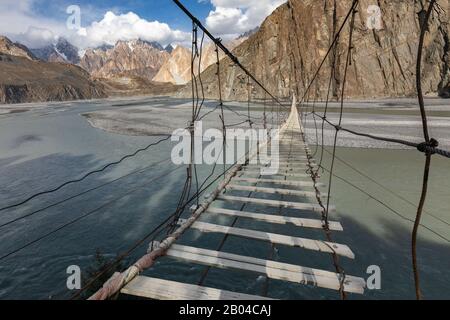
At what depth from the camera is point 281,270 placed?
10.2 ft

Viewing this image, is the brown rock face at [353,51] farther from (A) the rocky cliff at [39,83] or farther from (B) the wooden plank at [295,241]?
(A) the rocky cliff at [39,83]

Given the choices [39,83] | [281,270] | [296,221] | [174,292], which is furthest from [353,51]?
[39,83]

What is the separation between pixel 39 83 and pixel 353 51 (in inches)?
4687

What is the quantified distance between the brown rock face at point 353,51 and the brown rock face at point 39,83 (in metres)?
87.7

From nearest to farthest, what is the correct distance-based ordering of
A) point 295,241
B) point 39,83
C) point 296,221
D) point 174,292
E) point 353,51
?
point 174,292 < point 295,241 < point 296,221 < point 353,51 < point 39,83

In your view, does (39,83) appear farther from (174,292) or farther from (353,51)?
(174,292)

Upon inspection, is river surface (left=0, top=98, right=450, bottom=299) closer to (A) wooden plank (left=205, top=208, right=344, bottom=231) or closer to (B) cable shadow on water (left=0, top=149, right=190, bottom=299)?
(B) cable shadow on water (left=0, top=149, right=190, bottom=299)

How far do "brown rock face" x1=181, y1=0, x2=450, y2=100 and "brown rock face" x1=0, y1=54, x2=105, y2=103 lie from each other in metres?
87.7

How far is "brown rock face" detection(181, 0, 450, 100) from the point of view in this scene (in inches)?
2052

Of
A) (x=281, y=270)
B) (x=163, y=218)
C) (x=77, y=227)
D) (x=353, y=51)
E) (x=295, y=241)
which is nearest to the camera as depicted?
(x=281, y=270)

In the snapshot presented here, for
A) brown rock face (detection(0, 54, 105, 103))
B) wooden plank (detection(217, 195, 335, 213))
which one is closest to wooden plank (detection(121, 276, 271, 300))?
wooden plank (detection(217, 195, 335, 213))

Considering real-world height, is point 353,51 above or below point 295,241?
above

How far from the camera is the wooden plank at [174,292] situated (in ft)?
8.66

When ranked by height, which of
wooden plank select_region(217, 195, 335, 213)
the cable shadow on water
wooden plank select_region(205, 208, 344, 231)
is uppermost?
wooden plank select_region(217, 195, 335, 213)
